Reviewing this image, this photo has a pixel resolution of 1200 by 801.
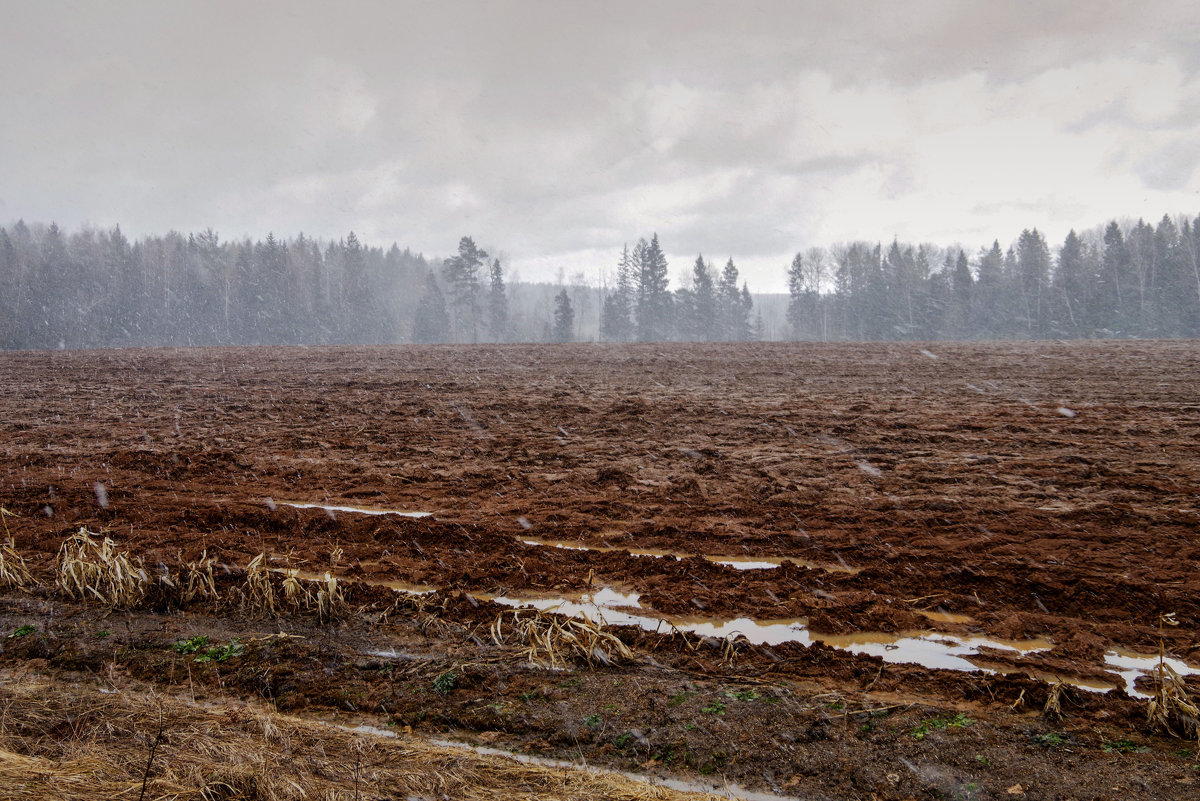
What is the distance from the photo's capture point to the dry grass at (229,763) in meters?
2.92

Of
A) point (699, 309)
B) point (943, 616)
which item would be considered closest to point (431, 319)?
point (699, 309)

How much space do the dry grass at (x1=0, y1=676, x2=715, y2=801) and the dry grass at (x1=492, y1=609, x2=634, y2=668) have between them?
953 mm

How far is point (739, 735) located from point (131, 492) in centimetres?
747

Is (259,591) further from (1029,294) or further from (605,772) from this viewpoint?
(1029,294)

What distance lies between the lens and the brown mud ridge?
11.8ft

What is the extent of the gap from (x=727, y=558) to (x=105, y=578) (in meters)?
4.87

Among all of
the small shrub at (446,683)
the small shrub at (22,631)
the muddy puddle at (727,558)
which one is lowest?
the small shrub at (446,683)

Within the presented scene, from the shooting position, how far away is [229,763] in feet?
10.4

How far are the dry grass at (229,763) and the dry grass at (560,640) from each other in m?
0.95

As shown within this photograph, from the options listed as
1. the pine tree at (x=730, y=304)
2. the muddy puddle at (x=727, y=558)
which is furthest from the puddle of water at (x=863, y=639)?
the pine tree at (x=730, y=304)

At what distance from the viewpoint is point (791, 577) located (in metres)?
5.49

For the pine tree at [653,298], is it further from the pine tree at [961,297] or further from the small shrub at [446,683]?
the small shrub at [446,683]

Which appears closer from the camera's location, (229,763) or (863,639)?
(229,763)

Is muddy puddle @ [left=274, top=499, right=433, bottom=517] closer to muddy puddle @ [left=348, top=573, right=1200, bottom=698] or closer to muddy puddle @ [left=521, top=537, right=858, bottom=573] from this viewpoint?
muddy puddle @ [left=521, top=537, right=858, bottom=573]
